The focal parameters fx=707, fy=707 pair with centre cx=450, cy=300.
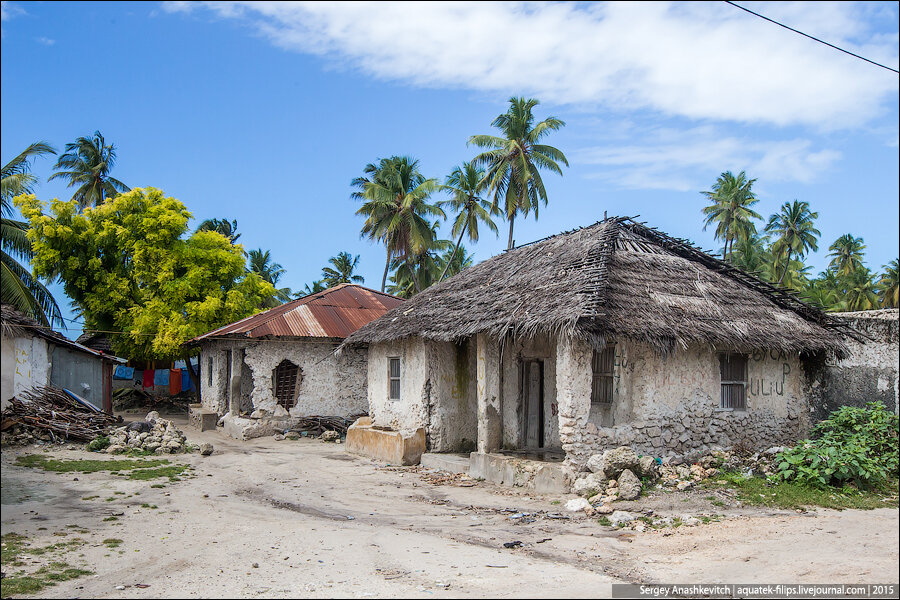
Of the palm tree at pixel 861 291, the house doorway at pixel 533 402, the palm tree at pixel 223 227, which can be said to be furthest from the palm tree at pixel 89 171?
the palm tree at pixel 861 291

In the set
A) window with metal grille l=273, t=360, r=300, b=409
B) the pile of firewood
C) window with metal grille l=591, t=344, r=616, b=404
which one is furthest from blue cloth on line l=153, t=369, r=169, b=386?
window with metal grille l=591, t=344, r=616, b=404

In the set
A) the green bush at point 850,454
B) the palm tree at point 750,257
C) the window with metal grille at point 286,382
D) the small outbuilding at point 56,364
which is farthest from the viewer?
the palm tree at point 750,257

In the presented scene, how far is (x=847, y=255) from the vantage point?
49.8 metres

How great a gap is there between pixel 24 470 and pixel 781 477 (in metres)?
13.0

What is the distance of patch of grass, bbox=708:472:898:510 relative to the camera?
9625 millimetres

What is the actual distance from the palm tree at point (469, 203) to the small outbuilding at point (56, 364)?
1583 cm

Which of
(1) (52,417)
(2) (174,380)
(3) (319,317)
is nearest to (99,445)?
(1) (52,417)

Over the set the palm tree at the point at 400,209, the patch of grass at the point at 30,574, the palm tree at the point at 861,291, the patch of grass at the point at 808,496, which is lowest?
the patch of grass at the point at 808,496

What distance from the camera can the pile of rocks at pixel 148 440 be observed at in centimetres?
1580

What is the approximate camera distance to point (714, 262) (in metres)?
14.4

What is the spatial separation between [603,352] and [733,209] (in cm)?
3422

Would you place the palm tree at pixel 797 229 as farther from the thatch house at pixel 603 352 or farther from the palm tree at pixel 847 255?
A: the thatch house at pixel 603 352

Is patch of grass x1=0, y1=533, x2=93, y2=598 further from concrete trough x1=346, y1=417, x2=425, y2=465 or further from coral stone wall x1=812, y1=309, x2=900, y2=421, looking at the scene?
coral stone wall x1=812, y1=309, x2=900, y2=421

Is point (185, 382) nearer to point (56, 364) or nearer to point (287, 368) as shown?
point (56, 364)
